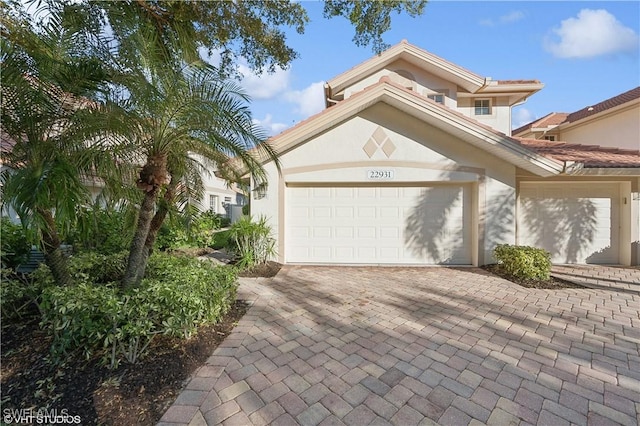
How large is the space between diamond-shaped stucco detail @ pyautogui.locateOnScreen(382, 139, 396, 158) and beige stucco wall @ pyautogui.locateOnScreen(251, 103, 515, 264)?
85mm

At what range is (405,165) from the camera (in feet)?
27.6

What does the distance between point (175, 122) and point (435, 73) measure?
11.4 meters

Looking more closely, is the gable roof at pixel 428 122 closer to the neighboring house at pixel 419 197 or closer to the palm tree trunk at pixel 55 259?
the neighboring house at pixel 419 197

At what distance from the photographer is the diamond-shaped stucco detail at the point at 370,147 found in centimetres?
841

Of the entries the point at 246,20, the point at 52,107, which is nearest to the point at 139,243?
the point at 52,107

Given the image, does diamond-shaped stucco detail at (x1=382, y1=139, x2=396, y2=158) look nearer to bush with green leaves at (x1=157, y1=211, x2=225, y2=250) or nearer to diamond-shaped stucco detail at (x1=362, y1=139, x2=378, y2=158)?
diamond-shaped stucco detail at (x1=362, y1=139, x2=378, y2=158)

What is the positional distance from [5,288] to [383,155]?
27.0 feet

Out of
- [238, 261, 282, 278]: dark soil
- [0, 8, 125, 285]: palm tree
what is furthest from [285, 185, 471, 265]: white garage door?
[0, 8, 125, 285]: palm tree

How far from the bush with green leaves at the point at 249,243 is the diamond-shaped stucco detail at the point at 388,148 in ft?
13.5

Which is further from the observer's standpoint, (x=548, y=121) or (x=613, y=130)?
(x=548, y=121)

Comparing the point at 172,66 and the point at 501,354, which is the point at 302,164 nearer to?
the point at 172,66

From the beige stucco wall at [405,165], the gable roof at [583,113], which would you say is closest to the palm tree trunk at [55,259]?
the beige stucco wall at [405,165]

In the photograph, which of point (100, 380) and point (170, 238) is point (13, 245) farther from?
point (100, 380)

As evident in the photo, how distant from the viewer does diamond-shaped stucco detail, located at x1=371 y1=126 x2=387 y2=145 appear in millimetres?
8367
